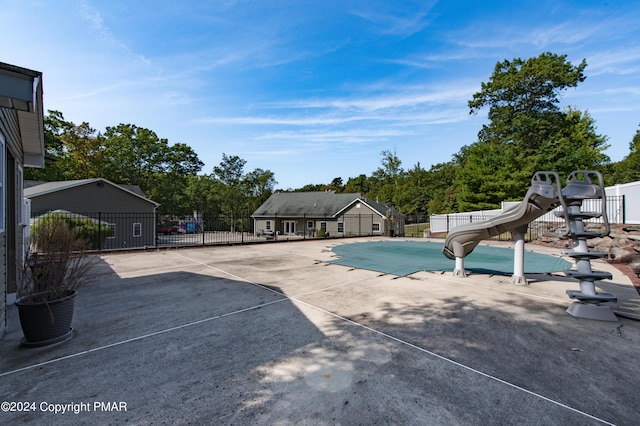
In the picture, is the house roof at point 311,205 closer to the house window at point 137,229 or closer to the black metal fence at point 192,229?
the black metal fence at point 192,229

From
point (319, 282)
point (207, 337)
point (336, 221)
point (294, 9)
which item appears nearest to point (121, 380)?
point (207, 337)

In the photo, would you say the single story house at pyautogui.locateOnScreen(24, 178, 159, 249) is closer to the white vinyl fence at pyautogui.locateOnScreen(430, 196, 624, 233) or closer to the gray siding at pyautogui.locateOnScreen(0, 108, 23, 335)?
the gray siding at pyautogui.locateOnScreen(0, 108, 23, 335)

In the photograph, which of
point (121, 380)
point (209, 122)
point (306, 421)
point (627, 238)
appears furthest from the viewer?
point (209, 122)

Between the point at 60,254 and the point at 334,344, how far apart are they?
3791mm

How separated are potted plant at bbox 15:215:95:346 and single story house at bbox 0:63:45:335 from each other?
1.86 feet

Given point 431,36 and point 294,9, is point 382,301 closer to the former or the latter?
point 294,9

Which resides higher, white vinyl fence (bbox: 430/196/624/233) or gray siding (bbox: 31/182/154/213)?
gray siding (bbox: 31/182/154/213)

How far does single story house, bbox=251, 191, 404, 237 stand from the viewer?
98.1ft

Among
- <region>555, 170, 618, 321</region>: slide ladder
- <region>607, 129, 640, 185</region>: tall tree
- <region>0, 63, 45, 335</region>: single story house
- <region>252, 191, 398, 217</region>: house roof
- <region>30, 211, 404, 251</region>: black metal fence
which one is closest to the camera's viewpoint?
<region>0, 63, 45, 335</region>: single story house

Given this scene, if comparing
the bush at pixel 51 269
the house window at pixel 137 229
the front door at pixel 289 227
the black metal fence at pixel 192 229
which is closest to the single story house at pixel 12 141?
the bush at pixel 51 269

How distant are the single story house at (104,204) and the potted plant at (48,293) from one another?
698 inches

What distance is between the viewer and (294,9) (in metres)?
9.73

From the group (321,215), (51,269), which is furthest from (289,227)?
(51,269)

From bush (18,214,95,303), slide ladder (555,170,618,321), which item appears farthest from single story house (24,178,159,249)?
slide ladder (555,170,618,321)
